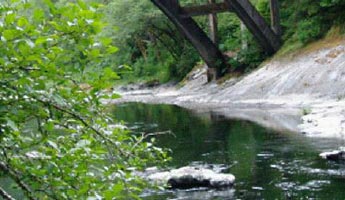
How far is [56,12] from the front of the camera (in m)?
2.34

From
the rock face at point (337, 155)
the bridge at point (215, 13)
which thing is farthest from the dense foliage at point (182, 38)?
the rock face at point (337, 155)

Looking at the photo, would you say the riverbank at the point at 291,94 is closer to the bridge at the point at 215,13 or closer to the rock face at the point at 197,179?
the bridge at the point at 215,13

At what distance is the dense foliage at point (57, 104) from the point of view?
226 cm

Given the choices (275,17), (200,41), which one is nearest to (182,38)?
(200,41)

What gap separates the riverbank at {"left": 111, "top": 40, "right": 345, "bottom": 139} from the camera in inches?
743

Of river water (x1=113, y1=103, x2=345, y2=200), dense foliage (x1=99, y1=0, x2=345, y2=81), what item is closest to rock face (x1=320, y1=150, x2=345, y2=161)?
river water (x1=113, y1=103, x2=345, y2=200)

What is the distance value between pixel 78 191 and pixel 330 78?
73.3 ft

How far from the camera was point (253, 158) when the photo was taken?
1342cm

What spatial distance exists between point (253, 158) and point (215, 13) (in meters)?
17.6

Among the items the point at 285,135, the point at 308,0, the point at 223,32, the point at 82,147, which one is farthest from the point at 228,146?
the point at 223,32

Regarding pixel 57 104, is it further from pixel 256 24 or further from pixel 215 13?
pixel 215 13

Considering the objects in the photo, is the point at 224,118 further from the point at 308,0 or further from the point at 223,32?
the point at 223,32

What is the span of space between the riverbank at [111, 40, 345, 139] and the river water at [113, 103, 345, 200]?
1.29 metres

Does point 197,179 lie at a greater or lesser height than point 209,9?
lesser
